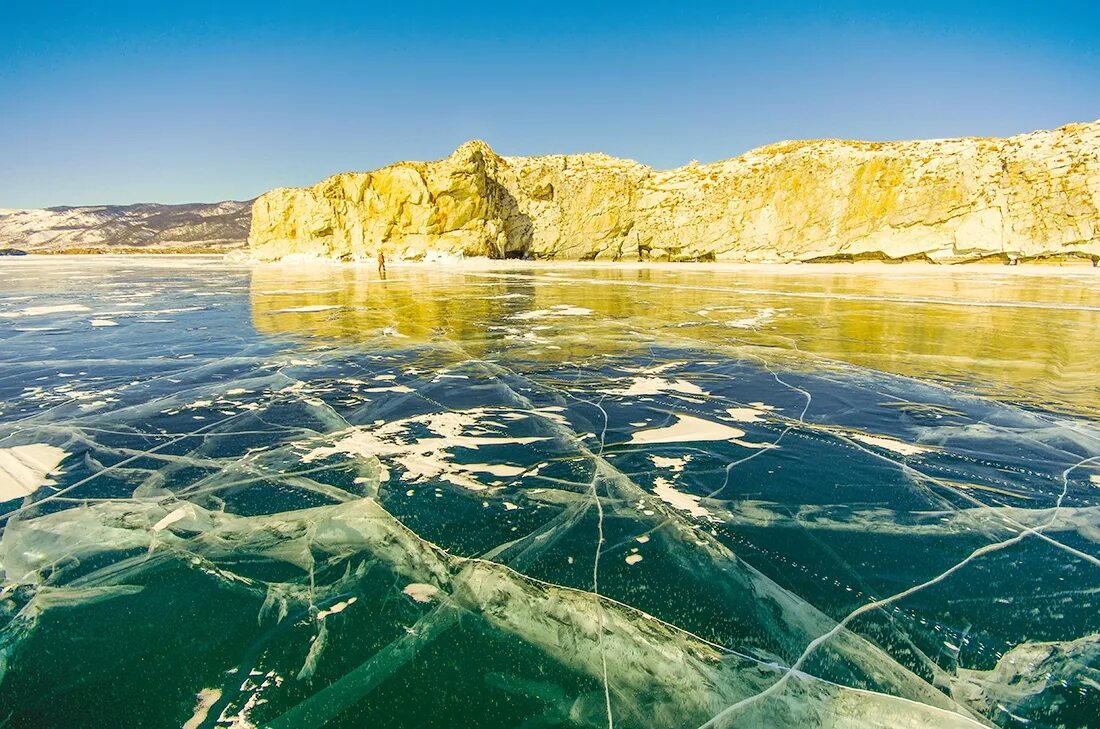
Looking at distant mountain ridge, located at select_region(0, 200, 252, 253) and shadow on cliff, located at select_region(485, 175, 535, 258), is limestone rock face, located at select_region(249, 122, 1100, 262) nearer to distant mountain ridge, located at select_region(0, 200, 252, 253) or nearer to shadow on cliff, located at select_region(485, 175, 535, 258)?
shadow on cliff, located at select_region(485, 175, 535, 258)

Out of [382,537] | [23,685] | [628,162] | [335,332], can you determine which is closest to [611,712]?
[382,537]

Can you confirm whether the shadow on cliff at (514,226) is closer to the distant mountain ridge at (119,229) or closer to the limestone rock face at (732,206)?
the limestone rock face at (732,206)

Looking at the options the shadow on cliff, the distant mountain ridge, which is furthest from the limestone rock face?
the distant mountain ridge

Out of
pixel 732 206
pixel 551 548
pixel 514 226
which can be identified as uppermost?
pixel 732 206

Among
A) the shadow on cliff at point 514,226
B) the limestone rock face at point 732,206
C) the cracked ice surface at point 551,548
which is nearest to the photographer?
the cracked ice surface at point 551,548

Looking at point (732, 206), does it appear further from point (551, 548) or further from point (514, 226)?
point (551, 548)

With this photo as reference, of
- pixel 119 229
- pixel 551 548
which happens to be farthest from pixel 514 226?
pixel 119 229

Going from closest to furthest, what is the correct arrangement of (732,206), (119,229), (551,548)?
(551,548)
(732,206)
(119,229)

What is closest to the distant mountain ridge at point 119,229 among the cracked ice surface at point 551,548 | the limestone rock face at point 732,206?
the limestone rock face at point 732,206

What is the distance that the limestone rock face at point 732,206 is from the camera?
94.4 feet

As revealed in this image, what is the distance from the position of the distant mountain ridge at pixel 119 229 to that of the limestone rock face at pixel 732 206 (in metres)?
88.2

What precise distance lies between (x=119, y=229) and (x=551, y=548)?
554 feet

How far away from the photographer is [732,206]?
131 ft

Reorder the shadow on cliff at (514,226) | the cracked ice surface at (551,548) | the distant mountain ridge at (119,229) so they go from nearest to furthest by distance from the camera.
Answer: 1. the cracked ice surface at (551,548)
2. the shadow on cliff at (514,226)
3. the distant mountain ridge at (119,229)
